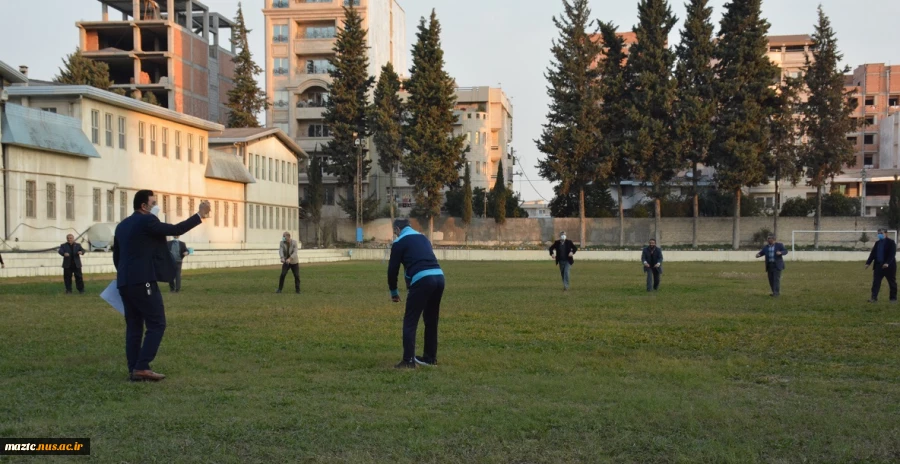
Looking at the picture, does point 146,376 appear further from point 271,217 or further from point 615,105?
point 615,105

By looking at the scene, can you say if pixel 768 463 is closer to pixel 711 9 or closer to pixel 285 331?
pixel 285 331

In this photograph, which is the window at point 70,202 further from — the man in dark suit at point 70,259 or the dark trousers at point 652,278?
the dark trousers at point 652,278

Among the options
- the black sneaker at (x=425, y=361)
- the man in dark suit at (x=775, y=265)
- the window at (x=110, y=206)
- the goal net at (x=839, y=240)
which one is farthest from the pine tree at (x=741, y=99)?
the black sneaker at (x=425, y=361)

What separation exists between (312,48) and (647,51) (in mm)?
37050

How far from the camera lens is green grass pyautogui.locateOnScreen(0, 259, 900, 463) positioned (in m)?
7.17

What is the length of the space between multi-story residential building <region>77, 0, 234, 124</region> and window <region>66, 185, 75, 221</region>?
41.4 m

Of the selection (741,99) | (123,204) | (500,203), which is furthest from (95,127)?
(741,99)

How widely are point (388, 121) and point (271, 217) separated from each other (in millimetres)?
13820

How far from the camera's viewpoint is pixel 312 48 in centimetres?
8994

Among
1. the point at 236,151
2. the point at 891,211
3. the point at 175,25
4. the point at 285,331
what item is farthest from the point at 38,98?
the point at 891,211

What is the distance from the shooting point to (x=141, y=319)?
10.1 meters

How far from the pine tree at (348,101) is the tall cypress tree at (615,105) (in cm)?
2126

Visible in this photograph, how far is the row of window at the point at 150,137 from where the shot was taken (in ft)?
153

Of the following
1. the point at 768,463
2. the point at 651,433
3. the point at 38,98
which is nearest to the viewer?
the point at 768,463
